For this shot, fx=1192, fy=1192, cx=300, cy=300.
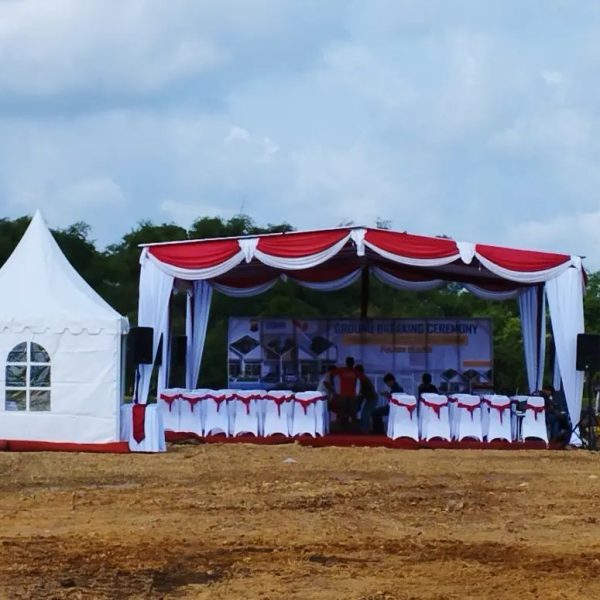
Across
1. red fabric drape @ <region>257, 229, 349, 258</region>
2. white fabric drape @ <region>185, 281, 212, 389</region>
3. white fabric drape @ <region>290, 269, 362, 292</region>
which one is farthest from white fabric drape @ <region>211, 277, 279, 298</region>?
red fabric drape @ <region>257, 229, 349, 258</region>

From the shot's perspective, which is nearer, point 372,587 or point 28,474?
point 372,587

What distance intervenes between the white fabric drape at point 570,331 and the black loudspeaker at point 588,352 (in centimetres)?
11

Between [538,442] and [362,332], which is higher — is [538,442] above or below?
below

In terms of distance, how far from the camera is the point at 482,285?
2219 centimetres

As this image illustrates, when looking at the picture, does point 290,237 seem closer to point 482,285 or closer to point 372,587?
point 482,285

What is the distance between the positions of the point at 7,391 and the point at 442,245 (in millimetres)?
6565

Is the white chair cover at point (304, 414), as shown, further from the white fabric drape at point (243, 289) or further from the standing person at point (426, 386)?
the white fabric drape at point (243, 289)

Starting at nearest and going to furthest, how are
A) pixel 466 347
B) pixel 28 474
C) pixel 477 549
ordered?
pixel 477 549, pixel 28 474, pixel 466 347

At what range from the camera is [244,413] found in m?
17.6

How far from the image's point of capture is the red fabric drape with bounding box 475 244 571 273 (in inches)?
693

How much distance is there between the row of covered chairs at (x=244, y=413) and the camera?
17.6m

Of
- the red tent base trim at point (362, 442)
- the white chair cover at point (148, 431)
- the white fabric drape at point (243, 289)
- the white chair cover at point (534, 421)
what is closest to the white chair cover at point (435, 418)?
the red tent base trim at point (362, 442)

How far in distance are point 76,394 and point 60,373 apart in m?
0.37

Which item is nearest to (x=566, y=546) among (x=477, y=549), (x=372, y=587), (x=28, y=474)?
(x=477, y=549)
